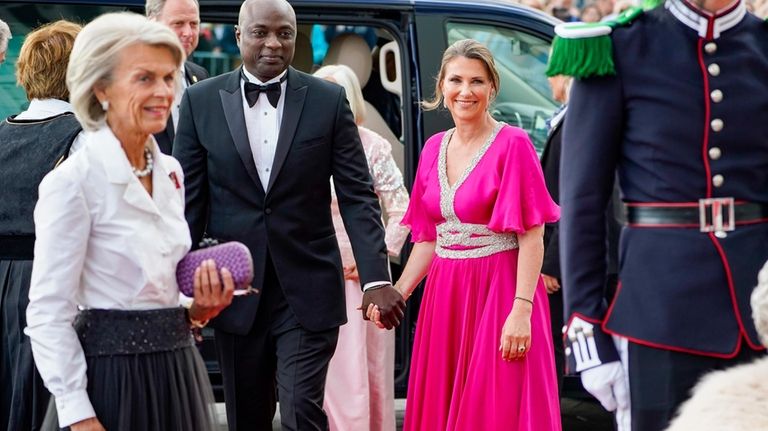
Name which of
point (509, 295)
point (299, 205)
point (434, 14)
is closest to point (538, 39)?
point (434, 14)

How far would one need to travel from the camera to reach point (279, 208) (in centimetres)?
488

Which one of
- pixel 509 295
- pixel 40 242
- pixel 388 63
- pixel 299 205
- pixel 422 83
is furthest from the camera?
pixel 388 63

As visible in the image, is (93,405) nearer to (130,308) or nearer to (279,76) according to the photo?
(130,308)

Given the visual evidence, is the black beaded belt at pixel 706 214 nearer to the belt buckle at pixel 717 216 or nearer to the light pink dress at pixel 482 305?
the belt buckle at pixel 717 216

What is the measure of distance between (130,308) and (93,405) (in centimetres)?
25

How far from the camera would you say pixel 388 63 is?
23.5 feet

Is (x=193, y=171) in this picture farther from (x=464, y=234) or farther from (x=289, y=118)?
(x=464, y=234)

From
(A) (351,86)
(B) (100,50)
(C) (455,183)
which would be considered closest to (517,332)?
(C) (455,183)

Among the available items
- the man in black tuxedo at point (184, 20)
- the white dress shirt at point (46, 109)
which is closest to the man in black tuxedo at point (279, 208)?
the white dress shirt at point (46, 109)

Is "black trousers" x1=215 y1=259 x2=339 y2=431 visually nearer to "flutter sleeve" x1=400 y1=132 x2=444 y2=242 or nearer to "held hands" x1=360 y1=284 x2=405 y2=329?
"held hands" x1=360 y1=284 x2=405 y2=329

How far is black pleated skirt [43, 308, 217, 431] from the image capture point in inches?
133

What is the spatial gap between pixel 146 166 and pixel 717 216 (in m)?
1.41

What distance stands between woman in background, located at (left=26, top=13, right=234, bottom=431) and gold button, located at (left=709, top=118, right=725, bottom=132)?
123cm

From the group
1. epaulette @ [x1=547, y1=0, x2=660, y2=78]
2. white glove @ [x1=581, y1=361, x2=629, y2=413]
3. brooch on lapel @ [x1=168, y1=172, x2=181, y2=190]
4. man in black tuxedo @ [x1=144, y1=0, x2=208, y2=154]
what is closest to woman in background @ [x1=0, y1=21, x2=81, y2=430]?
man in black tuxedo @ [x1=144, y1=0, x2=208, y2=154]
